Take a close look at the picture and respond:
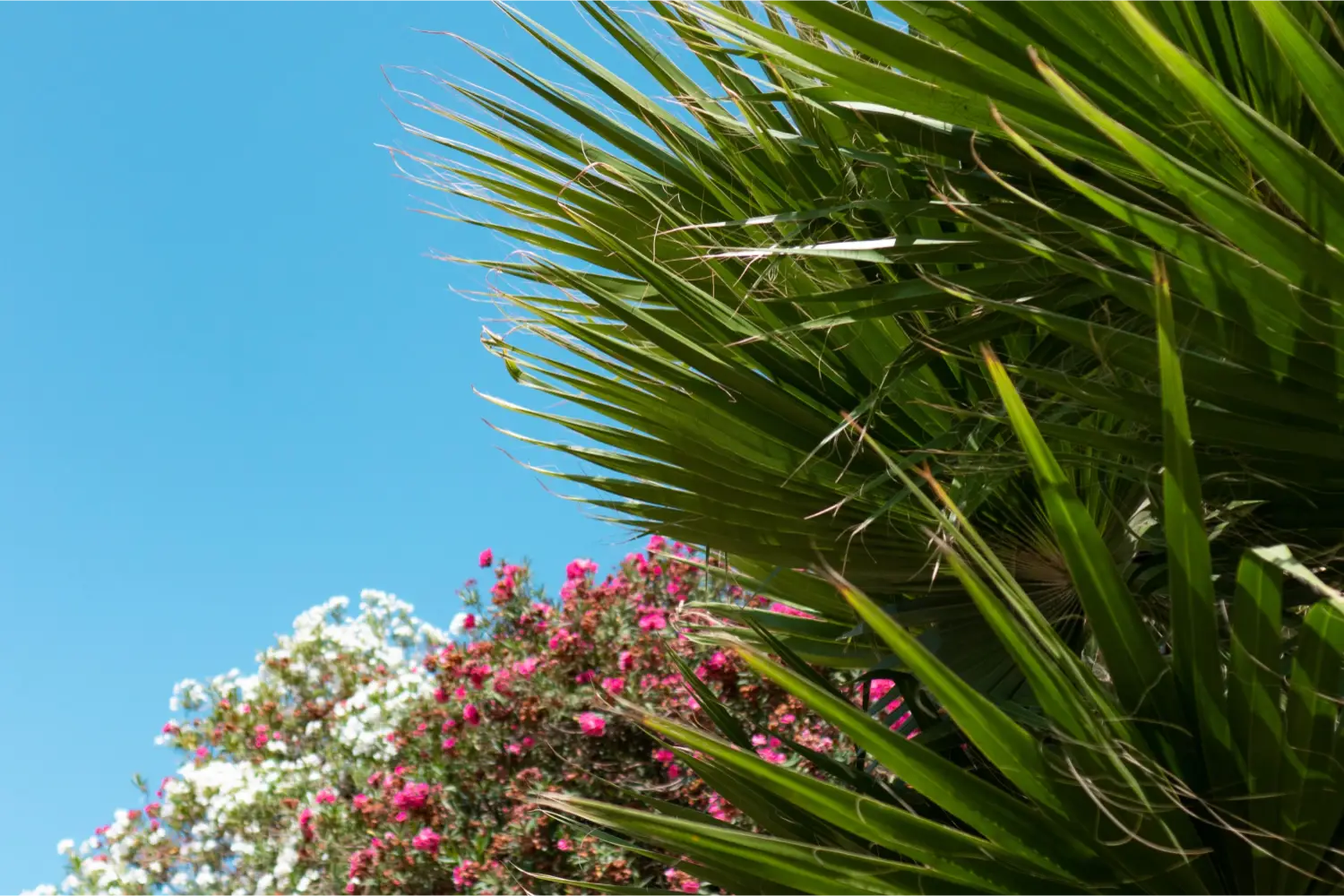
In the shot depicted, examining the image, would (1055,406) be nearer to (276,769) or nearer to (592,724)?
(592,724)

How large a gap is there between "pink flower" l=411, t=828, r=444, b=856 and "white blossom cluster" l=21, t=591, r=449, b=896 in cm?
91

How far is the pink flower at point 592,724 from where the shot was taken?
4.76 metres

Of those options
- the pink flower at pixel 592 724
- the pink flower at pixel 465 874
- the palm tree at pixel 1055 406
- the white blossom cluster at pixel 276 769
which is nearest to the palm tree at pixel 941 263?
the palm tree at pixel 1055 406

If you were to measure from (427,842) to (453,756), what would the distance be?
45cm

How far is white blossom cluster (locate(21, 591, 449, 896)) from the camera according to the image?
632 centimetres

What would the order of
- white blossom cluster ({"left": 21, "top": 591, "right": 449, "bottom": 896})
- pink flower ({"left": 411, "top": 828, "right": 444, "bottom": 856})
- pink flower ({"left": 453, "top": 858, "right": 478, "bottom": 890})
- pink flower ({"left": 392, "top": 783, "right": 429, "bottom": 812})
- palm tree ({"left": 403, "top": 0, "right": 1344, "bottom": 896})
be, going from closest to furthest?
palm tree ({"left": 403, "top": 0, "right": 1344, "bottom": 896})
pink flower ({"left": 453, "top": 858, "right": 478, "bottom": 890})
pink flower ({"left": 411, "top": 828, "right": 444, "bottom": 856})
pink flower ({"left": 392, "top": 783, "right": 429, "bottom": 812})
white blossom cluster ({"left": 21, "top": 591, "right": 449, "bottom": 896})

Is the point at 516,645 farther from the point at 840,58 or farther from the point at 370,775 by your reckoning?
the point at 840,58

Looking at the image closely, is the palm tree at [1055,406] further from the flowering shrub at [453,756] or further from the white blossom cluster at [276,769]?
the white blossom cluster at [276,769]

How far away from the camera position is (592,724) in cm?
476

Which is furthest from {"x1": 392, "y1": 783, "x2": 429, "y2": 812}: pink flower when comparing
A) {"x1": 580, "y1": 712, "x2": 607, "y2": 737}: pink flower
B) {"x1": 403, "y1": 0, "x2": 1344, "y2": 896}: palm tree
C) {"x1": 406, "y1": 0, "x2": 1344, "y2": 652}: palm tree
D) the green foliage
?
the green foliage

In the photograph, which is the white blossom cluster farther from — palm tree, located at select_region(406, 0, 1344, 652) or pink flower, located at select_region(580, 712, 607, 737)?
palm tree, located at select_region(406, 0, 1344, 652)

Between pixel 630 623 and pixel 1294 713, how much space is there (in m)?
4.48

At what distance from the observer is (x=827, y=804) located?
4.28 feet

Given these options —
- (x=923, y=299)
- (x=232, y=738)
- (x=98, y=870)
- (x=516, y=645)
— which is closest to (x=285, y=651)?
(x=232, y=738)
